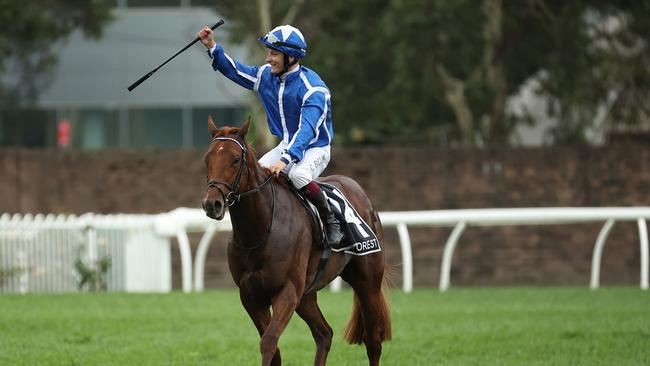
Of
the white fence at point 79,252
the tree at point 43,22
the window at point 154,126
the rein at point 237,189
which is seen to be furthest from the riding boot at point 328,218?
the window at point 154,126

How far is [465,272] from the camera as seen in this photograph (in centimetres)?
1850

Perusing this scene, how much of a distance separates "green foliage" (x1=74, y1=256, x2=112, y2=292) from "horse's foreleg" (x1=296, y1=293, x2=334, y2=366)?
319 inches

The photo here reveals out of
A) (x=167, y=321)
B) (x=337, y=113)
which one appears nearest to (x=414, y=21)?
(x=337, y=113)

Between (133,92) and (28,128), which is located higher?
(133,92)

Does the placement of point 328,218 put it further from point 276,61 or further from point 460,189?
point 460,189

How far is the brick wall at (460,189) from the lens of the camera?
60.3 ft

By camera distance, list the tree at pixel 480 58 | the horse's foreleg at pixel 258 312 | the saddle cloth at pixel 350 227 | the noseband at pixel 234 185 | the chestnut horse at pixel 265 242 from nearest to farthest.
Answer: the noseband at pixel 234 185
the chestnut horse at pixel 265 242
the horse's foreleg at pixel 258 312
the saddle cloth at pixel 350 227
the tree at pixel 480 58

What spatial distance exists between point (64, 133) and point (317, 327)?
25.5 m

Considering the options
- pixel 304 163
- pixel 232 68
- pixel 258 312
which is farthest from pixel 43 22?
pixel 258 312

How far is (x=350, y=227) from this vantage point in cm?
819

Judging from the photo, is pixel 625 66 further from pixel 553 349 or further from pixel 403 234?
pixel 553 349

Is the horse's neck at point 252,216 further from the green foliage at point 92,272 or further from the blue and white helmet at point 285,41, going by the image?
the green foliage at point 92,272

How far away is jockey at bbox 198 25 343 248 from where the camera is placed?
302 inches

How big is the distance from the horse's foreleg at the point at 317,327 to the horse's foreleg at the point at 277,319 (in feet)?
2.07
